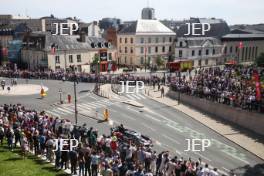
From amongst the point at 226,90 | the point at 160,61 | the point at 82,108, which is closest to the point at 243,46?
the point at 160,61

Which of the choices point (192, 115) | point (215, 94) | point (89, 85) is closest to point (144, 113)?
point (192, 115)

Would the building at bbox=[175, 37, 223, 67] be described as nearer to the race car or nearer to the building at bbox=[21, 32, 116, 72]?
the building at bbox=[21, 32, 116, 72]

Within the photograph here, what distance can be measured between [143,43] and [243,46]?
27828 mm

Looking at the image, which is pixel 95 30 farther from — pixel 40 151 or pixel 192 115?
pixel 40 151

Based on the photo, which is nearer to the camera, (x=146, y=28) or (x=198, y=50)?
(x=198, y=50)

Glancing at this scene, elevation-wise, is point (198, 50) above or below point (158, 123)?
above

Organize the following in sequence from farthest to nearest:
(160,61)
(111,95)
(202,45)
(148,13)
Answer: (148,13)
(202,45)
(160,61)
(111,95)

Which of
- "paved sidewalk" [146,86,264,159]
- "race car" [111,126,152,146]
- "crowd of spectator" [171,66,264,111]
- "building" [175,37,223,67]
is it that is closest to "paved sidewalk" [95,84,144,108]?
"paved sidewalk" [146,86,264,159]

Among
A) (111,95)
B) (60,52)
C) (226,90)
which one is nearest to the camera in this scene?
(226,90)

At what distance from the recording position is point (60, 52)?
7388 centimetres

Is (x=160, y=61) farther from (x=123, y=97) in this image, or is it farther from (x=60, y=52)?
(x=123, y=97)

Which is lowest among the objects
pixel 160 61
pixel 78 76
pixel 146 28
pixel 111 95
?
pixel 111 95

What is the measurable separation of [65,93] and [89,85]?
762 centimetres

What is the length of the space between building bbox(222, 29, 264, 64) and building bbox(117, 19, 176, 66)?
1559 centimetres
